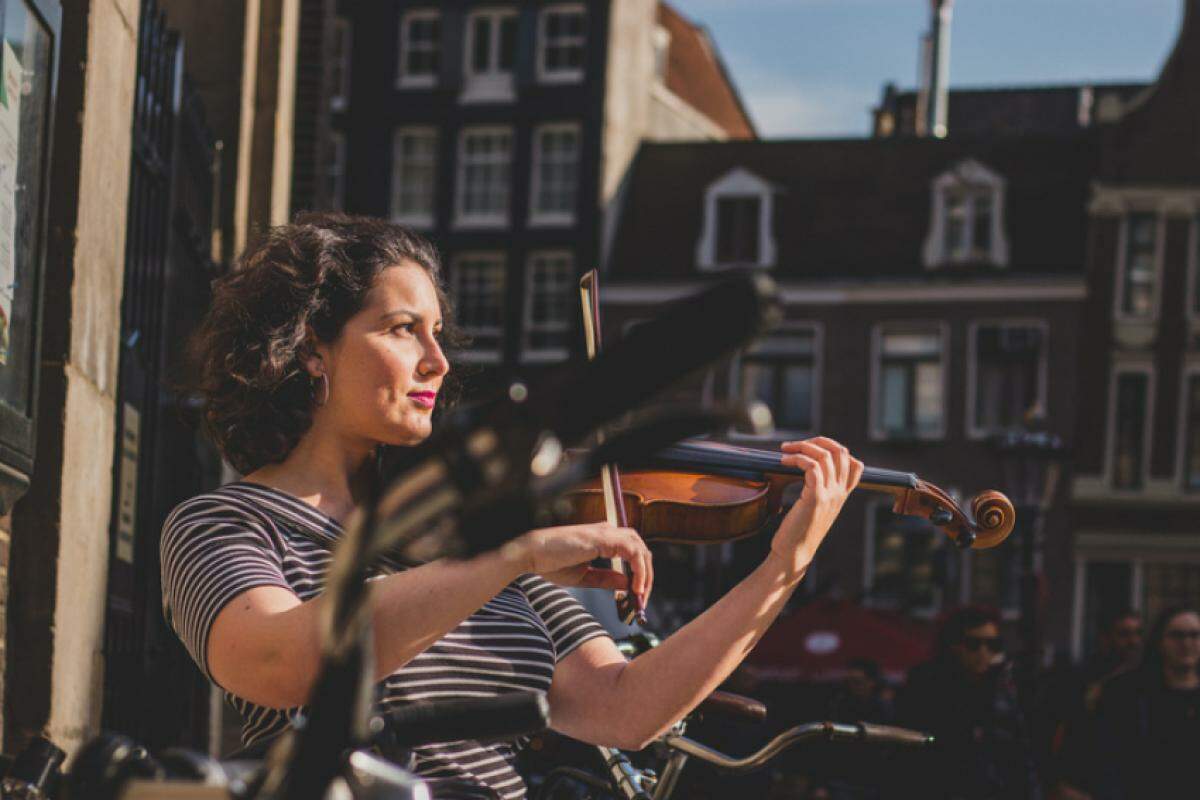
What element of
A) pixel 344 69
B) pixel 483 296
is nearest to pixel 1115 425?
pixel 483 296

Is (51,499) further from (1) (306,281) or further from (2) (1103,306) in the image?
(2) (1103,306)

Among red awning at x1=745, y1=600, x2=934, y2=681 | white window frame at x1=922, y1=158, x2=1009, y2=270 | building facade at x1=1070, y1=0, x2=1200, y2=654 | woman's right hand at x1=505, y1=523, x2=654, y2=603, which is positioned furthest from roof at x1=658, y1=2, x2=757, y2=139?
woman's right hand at x1=505, y1=523, x2=654, y2=603

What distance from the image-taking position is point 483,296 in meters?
33.7

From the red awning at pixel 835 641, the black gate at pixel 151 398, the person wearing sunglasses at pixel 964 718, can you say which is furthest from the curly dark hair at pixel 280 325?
the red awning at pixel 835 641

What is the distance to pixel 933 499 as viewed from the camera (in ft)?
12.1

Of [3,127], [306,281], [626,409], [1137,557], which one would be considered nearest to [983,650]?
[3,127]

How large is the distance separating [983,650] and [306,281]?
17.8ft

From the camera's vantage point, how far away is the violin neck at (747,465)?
3482mm

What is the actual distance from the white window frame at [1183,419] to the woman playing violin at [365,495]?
27981mm

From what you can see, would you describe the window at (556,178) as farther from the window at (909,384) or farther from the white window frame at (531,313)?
the window at (909,384)

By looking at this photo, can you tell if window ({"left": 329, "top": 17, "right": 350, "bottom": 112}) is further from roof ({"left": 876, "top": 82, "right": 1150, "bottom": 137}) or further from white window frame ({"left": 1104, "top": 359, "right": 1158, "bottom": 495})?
white window frame ({"left": 1104, "top": 359, "right": 1158, "bottom": 495})

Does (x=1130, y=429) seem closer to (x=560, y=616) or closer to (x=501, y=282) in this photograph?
(x=501, y=282)

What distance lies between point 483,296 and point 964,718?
86.4 ft

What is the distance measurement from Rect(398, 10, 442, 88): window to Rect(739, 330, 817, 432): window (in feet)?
25.2
